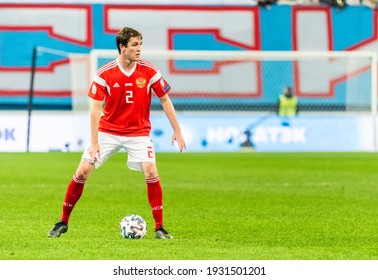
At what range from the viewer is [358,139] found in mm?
33094

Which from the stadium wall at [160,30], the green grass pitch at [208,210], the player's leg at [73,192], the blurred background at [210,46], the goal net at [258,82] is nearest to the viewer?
the green grass pitch at [208,210]

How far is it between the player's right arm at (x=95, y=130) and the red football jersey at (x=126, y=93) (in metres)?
0.11

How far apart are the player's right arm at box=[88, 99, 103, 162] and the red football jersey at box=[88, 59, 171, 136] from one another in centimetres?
11

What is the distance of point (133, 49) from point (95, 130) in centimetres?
96

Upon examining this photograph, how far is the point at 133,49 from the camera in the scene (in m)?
11.9

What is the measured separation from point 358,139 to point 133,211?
18.2 metres

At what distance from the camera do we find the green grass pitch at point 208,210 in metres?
11.2

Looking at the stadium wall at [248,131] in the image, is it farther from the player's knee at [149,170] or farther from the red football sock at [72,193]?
the player's knee at [149,170]

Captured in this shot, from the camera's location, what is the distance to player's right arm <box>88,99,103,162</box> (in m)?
12.0

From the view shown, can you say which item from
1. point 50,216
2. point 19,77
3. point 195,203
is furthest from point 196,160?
point 19,77

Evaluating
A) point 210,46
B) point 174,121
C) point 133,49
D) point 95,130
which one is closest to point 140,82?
point 133,49

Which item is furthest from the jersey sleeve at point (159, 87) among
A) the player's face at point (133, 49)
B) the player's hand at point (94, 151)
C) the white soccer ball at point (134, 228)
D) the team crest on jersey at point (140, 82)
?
the white soccer ball at point (134, 228)

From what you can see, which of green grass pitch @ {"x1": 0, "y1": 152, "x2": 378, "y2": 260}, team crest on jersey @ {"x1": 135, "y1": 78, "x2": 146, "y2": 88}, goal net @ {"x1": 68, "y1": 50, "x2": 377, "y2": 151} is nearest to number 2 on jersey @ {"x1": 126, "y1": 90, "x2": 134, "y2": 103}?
team crest on jersey @ {"x1": 135, "y1": 78, "x2": 146, "y2": 88}

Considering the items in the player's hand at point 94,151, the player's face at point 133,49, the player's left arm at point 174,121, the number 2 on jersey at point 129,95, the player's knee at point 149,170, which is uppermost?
the player's face at point 133,49
